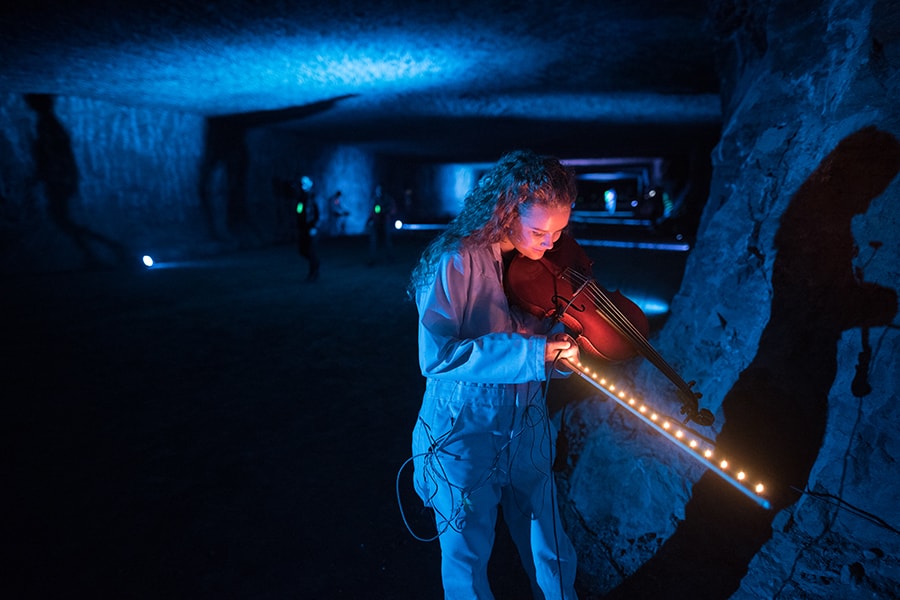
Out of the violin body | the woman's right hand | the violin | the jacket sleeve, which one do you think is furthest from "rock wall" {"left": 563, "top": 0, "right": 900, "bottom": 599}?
the jacket sleeve

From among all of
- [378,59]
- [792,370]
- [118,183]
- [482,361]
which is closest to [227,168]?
[118,183]

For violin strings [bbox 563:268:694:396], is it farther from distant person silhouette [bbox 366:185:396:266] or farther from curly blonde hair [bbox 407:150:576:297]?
distant person silhouette [bbox 366:185:396:266]

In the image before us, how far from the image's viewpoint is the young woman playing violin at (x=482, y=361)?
5.70 feet

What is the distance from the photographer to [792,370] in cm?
244

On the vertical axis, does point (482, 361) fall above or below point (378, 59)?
below

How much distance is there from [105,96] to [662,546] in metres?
13.8

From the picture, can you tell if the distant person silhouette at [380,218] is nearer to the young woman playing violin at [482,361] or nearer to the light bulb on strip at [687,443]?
the young woman playing violin at [482,361]

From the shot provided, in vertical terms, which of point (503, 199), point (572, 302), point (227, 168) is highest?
point (227, 168)

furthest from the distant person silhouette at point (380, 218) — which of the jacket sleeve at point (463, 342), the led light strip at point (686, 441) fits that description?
the led light strip at point (686, 441)

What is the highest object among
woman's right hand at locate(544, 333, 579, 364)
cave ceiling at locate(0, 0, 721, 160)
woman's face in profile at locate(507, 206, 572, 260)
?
cave ceiling at locate(0, 0, 721, 160)

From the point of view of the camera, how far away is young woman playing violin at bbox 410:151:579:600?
5.70ft

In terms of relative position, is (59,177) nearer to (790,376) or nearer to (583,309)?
(583,309)

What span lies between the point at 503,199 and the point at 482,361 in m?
0.66

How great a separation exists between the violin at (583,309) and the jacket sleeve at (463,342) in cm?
19
